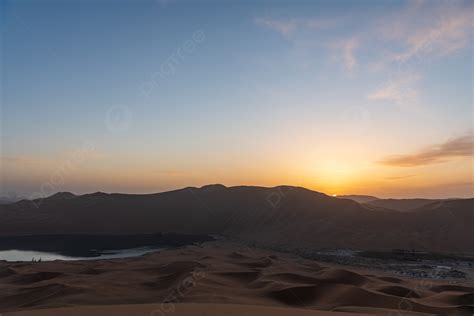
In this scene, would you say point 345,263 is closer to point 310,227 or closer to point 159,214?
point 310,227

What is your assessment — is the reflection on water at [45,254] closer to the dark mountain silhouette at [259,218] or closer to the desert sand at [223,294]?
the dark mountain silhouette at [259,218]

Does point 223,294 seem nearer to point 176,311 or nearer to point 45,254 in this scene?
point 176,311

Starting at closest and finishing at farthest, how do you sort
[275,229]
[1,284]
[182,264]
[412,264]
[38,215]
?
1. [1,284]
2. [182,264]
3. [412,264]
4. [275,229]
5. [38,215]

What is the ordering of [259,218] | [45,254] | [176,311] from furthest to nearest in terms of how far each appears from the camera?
1. [259,218]
2. [45,254]
3. [176,311]

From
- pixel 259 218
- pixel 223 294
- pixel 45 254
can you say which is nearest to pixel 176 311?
pixel 223 294

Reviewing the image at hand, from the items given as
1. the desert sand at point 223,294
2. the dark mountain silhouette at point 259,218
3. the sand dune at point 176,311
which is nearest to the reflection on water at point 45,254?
the dark mountain silhouette at point 259,218

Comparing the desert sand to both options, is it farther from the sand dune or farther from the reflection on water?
the reflection on water

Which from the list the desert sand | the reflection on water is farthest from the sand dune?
the reflection on water

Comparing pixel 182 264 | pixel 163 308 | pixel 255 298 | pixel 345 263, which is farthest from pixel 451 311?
pixel 345 263
